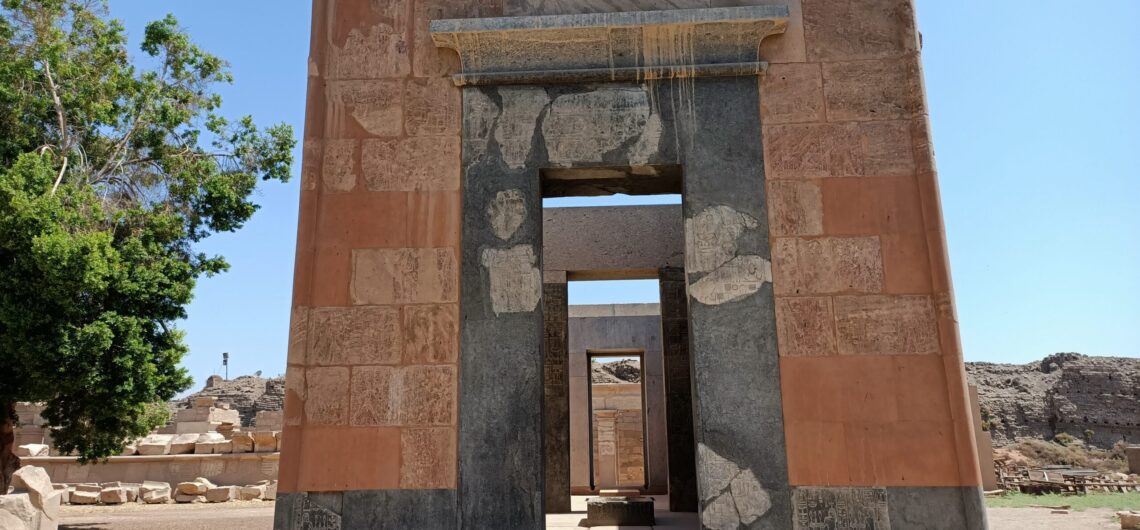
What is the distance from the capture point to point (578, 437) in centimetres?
1702

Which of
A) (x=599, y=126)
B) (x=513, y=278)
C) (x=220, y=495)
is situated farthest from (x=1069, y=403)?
(x=513, y=278)

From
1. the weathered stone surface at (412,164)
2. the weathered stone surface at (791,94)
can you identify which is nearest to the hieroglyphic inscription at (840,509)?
the weathered stone surface at (791,94)

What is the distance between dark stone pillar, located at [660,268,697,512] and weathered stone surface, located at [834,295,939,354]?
526cm

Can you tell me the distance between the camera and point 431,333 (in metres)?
5.53

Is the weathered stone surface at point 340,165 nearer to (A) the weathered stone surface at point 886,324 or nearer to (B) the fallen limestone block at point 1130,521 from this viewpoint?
(A) the weathered stone surface at point 886,324

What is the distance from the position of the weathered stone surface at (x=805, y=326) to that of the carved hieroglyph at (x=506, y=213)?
1.96 meters

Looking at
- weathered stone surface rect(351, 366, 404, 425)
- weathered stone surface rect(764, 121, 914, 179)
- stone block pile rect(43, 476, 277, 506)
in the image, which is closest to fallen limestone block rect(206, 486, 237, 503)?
stone block pile rect(43, 476, 277, 506)

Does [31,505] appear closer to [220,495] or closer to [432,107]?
[432,107]

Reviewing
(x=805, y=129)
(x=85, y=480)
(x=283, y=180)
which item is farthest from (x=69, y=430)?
(x=805, y=129)

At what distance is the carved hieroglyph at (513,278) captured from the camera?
18.3ft

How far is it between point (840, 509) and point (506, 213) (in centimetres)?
Answer: 306

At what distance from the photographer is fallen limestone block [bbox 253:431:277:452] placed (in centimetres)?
1766

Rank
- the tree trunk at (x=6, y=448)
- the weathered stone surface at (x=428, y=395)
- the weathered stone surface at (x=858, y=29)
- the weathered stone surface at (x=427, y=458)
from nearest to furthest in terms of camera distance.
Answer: the weathered stone surface at (x=427, y=458) < the weathered stone surface at (x=428, y=395) < the weathered stone surface at (x=858, y=29) < the tree trunk at (x=6, y=448)

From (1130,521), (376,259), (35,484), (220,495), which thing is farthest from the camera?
(220,495)
